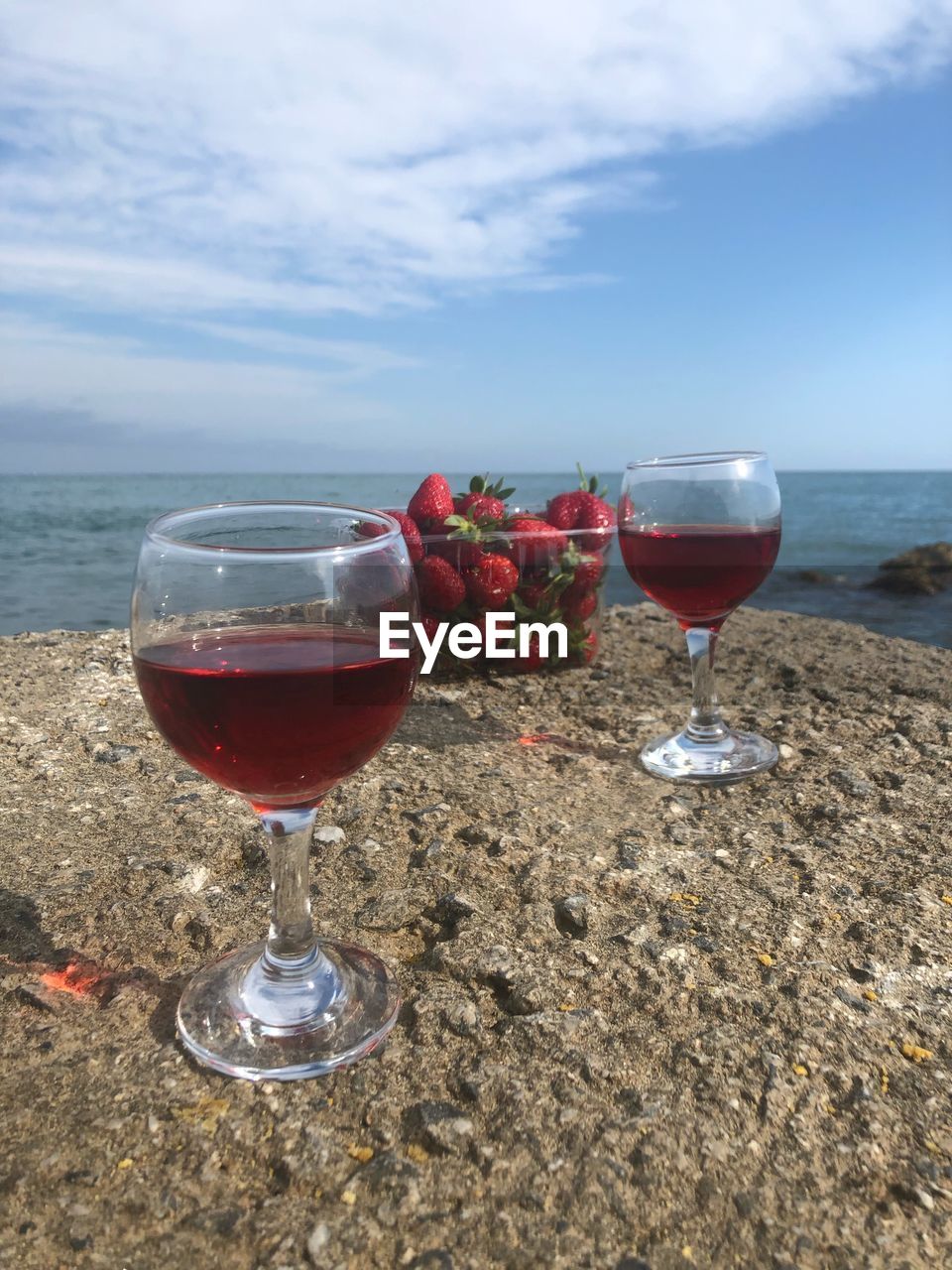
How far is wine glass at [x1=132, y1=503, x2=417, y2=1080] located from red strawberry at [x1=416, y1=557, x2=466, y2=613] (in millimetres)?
1377

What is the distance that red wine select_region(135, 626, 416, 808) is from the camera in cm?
109

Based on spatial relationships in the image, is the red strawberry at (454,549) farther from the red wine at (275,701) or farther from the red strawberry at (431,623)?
the red wine at (275,701)

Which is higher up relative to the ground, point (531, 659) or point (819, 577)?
point (531, 659)

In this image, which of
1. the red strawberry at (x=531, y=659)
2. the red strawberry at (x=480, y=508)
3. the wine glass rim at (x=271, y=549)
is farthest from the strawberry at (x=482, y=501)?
the wine glass rim at (x=271, y=549)

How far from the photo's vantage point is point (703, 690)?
92.0 inches

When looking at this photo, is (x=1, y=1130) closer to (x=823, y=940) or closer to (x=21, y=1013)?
(x=21, y=1013)

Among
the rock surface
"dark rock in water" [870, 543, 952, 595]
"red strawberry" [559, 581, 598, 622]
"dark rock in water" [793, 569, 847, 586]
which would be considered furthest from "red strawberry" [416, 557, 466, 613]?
"dark rock in water" [793, 569, 847, 586]

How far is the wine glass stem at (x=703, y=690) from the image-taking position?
7.47ft

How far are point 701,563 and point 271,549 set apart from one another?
134 centimetres

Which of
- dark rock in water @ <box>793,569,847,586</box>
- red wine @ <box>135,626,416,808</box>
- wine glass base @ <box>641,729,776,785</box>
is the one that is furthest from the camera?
dark rock in water @ <box>793,569,847,586</box>

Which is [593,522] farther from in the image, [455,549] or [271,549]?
[271,549]

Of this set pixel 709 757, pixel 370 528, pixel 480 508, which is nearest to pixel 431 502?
pixel 480 508

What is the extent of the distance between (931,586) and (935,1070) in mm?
9837

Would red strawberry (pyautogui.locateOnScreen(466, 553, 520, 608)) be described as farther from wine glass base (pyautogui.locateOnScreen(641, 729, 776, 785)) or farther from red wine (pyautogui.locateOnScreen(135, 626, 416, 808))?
red wine (pyautogui.locateOnScreen(135, 626, 416, 808))
